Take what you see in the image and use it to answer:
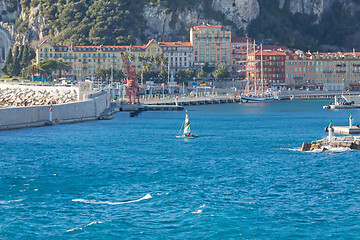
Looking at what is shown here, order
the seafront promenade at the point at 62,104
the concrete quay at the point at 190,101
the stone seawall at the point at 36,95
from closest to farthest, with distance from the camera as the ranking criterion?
the seafront promenade at the point at 62,104 < the stone seawall at the point at 36,95 < the concrete quay at the point at 190,101

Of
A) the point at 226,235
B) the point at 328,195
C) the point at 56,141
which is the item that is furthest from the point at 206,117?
the point at 226,235

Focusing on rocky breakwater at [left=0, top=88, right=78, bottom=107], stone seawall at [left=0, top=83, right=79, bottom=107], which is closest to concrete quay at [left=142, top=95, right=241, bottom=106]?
stone seawall at [left=0, top=83, right=79, bottom=107]

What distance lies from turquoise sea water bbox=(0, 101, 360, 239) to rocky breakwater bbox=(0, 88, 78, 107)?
5486 centimetres

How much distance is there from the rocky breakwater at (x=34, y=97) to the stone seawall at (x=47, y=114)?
18.1 m

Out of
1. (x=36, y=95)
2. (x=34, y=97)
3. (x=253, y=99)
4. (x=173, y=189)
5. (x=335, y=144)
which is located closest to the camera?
(x=173, y=189)

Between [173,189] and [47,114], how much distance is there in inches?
1952

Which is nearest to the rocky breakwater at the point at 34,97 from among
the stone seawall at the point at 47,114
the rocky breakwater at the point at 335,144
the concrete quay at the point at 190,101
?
the stone seawall at the point at 47,114

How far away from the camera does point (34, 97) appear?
138000mm

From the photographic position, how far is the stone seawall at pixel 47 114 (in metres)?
83.2

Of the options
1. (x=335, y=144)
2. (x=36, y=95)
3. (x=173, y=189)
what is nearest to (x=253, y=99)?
(x=36, y=95)

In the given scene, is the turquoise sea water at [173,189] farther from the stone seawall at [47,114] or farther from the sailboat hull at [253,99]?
the sailboat hull at [253,99]

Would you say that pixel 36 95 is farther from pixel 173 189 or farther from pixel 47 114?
pixel 173 189

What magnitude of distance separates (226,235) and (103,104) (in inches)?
3494

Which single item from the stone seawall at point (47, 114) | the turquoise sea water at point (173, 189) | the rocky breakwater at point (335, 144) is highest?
the stone seawall at point (47, 114)
